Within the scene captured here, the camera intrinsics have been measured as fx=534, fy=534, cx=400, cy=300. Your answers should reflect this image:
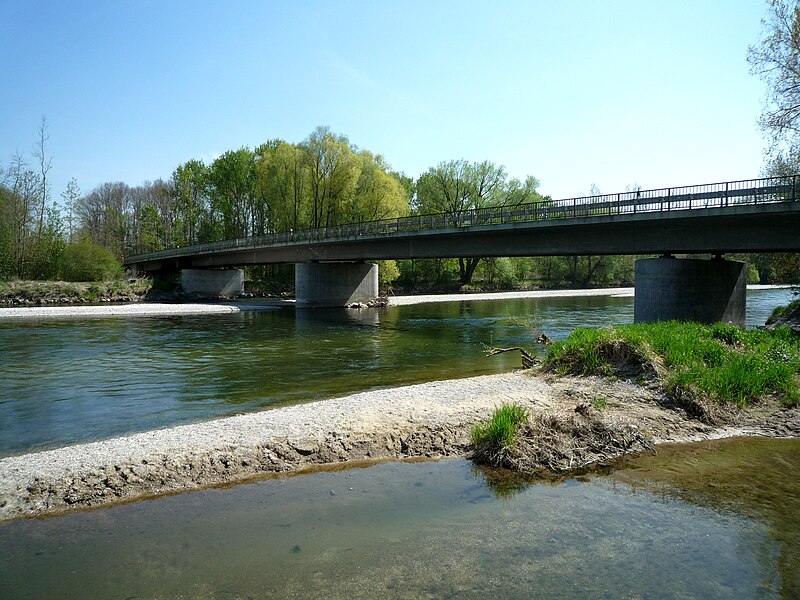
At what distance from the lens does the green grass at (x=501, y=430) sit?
9.54 metres

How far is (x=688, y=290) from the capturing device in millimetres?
26891

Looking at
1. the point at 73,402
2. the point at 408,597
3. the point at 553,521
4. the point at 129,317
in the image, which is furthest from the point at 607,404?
the point at 129,317

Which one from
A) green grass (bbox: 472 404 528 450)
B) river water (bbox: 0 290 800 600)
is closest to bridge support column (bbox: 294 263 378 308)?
river water (bbox: 0 290 800 600)

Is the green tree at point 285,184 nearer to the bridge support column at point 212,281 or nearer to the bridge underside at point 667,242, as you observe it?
the bridge support column at point 212,281

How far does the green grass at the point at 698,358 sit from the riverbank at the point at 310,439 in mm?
599

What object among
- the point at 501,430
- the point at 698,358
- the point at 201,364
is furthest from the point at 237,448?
the point at 201,364

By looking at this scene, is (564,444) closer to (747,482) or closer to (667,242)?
(747,482)

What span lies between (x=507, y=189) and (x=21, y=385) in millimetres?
68525

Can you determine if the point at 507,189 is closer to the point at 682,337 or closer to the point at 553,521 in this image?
the point at 682,337

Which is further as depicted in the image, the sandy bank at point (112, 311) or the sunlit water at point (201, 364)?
the sandy bank at point (112, 311)

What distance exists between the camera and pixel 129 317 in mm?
42844

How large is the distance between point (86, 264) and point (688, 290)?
201 feet

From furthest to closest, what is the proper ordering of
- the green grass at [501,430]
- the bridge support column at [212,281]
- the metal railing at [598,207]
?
the bridge support column at [212,281] → the metal railing at [598,207] → the green grass at [501,430]

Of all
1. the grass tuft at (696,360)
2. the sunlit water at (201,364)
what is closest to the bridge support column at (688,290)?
the sunlit water at (201,364)
